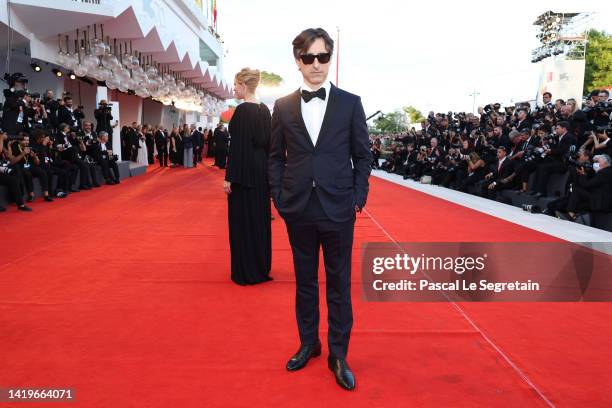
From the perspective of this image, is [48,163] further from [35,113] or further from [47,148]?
[35,113]

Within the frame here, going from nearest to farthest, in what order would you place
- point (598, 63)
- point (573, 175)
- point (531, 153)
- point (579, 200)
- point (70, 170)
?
point (579, 200) → point (573, 175) → point (531, 153) → point (70, 170) → point (598, 63)

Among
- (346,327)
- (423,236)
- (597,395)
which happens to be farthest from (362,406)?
(423,236)

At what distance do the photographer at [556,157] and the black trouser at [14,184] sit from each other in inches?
349

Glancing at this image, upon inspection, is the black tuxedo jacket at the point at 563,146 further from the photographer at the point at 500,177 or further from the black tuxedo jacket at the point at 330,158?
the black tuxedo jacket at the point at 330,158

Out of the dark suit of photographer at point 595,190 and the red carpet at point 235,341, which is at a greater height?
the dark suit of photographer at point 595,190

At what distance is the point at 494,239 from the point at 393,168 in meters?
14.1

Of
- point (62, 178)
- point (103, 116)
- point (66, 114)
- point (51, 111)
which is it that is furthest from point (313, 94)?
point (103, 116)

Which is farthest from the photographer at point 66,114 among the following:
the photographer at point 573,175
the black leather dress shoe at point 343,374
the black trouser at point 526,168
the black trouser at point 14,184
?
the black leather dress shoe at point 343,374

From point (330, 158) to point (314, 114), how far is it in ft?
0.76

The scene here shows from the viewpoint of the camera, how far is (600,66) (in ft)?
171

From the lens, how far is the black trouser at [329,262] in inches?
97.5

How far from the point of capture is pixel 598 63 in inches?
2051

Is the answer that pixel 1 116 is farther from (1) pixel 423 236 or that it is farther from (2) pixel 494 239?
(2) pixel 494 239

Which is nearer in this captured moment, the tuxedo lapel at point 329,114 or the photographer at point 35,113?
the tuxedo lapel at point 329,114
